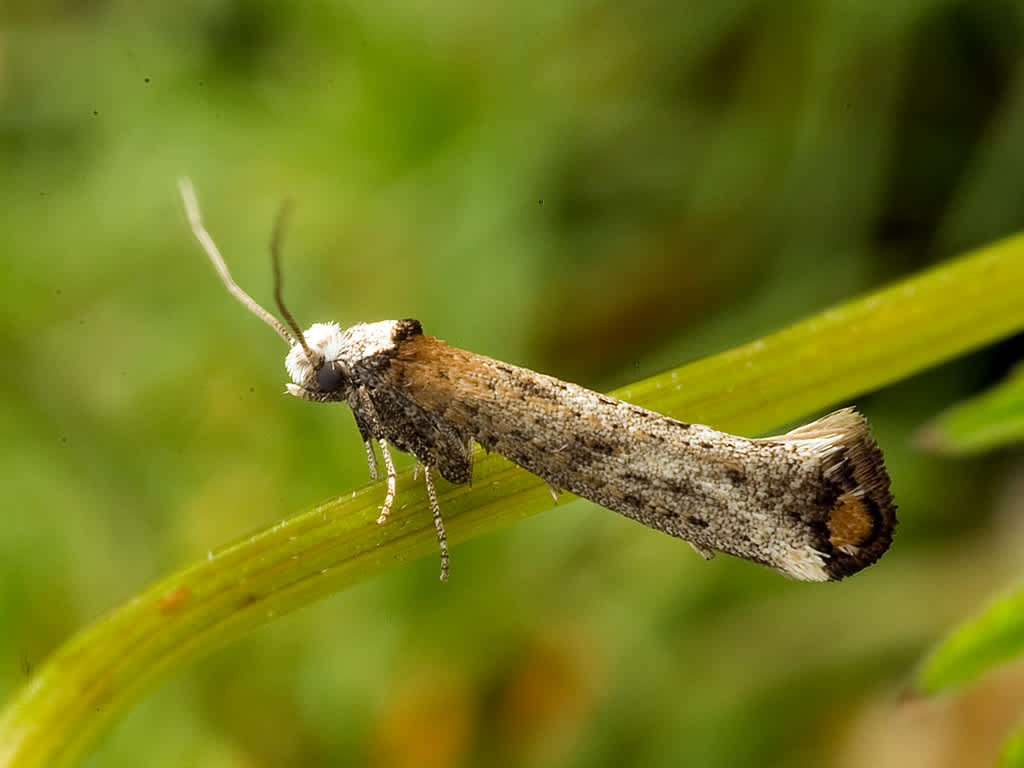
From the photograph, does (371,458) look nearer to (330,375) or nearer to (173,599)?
(330,375)

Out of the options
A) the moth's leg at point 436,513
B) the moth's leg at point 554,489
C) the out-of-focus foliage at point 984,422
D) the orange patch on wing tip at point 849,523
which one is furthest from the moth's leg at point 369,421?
the out-of-focus foliage at point 984,422

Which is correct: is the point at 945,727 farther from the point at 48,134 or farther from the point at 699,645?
the point at 48,134

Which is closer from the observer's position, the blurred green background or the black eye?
the black eye

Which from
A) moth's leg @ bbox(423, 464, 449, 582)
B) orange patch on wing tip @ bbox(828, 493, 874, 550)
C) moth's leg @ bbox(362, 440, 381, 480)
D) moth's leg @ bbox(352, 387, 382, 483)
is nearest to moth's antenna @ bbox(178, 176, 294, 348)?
moth's leg @ bbox(352, 387, 382, 483)

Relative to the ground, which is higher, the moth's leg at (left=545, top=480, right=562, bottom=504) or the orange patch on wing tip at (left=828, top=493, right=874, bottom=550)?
the moth's leg at (left=545, top=480, right=562, bottom=504)

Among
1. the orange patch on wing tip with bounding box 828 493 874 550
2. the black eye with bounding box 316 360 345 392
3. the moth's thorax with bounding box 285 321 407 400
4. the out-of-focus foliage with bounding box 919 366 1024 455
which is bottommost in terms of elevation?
the orange patch on wing tip with bounding box 828 493 874 550

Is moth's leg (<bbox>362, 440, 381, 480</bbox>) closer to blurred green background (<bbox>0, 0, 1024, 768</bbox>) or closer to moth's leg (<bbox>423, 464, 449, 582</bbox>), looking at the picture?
moth's leg (<bbox>423, 464, 449, 582</bbox>)

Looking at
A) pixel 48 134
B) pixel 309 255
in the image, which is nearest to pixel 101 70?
pixel 48 134

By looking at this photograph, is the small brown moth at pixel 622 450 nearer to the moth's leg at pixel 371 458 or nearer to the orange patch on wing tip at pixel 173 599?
the moth's leg at pixel 371 458

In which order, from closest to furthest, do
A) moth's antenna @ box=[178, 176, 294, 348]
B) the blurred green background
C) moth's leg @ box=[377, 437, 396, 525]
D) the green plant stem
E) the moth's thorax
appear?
the green plant stem → moth's leg @ box=[377, 437, 396, 525] → moth's antenna @ box=[178, 176, 294, 348] → the moth's thorax → the blurred green background

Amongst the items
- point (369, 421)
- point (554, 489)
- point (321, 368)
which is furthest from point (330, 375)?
point (554, 489)
